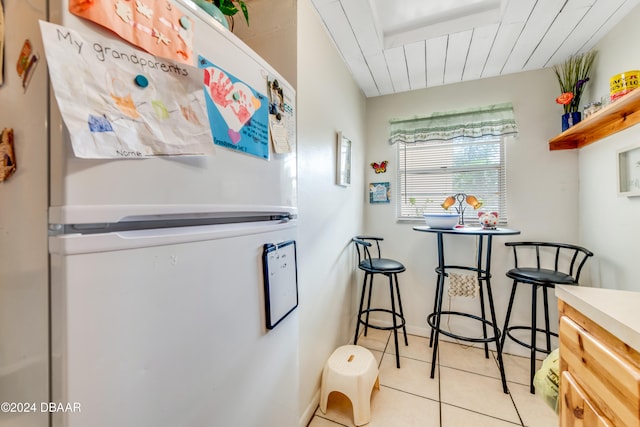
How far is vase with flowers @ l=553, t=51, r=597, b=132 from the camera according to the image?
5.88ft

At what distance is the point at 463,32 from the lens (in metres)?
1.64

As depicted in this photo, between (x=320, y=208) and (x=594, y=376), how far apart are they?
129cm

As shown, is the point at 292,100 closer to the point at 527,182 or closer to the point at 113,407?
the point at 113,407

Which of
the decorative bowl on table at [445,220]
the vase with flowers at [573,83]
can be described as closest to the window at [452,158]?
the vase with flowers at [573,83]

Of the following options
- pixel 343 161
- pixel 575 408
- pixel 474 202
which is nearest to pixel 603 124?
pixel 474 202

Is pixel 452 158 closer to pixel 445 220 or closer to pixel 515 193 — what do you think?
pixel 515 193

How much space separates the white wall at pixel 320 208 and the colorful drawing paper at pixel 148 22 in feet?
2.71

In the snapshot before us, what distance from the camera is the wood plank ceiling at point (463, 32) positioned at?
1462 millimetres

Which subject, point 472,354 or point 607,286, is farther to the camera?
point 472,354

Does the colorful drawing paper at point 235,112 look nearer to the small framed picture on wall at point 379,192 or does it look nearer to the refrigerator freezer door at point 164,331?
the refrigerator freezer door at point 164,331

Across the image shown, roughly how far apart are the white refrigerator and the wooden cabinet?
90cm

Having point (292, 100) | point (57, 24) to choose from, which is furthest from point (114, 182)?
point (292, 100)

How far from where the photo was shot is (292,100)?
101cm

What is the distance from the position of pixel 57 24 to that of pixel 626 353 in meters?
1.27
